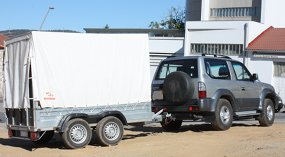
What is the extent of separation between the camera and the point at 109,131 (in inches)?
485

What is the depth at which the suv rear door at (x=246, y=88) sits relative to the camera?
1538 cm

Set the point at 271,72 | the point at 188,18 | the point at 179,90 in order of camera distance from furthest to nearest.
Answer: the point at 188,18 < the point at 271,72 < the point at 179,90

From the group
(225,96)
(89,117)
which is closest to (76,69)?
(89,117)

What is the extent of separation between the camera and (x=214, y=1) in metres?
57.5

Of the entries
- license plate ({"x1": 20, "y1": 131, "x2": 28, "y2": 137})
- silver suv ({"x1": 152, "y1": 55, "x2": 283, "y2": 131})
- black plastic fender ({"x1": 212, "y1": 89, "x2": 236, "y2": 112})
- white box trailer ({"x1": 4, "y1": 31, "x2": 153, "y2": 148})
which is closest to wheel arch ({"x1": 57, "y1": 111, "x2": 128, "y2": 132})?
white box trailer ({"x1": 4, "y1": 31, "x2": 153, "y2": 148})

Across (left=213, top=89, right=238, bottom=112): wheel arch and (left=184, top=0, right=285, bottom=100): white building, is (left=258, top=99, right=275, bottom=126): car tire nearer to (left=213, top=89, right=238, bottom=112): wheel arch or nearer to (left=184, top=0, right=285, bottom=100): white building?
(left=213, top=89, right=238, bottom=112): wheel arch

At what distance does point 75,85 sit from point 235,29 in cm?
3365

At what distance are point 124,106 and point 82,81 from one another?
4.08 ft

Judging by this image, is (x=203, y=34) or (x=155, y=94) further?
(x=203, y=34)

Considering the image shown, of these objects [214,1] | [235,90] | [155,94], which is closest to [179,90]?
[155,94]

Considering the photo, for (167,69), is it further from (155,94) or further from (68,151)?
(68,151)

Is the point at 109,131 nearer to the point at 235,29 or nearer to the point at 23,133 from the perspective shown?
the point at 23,133

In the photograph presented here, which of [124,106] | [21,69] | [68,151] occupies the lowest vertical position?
[68,151]

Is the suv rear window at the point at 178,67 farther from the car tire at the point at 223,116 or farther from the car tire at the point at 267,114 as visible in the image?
the car tire at the point at 267,114
